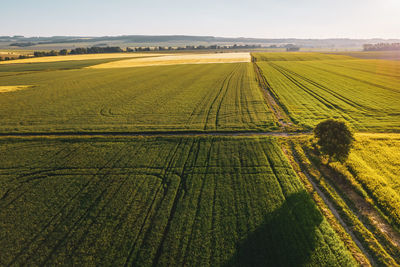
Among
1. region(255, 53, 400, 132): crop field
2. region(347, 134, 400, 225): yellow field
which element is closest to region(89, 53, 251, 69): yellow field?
region(255, 53, 400, 132): crop field

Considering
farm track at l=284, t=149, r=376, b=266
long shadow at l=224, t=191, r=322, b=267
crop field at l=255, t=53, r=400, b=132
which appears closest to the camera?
long shadow at l=224, t=191, r=322, b=267

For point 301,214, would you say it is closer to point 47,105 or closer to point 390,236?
point 390,236

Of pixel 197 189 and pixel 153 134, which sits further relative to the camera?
Answer: pixel 153 134

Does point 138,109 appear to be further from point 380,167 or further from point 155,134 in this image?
point 380,167

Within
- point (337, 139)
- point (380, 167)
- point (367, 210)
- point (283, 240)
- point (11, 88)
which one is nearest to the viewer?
point (283, 240)

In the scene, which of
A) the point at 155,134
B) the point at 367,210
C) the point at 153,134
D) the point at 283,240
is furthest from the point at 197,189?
the point at 367,210

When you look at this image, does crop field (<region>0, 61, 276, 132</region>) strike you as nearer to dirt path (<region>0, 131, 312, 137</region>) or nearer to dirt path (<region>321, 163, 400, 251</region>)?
dirt path (<region>0, 131, 312, 137</region>)
